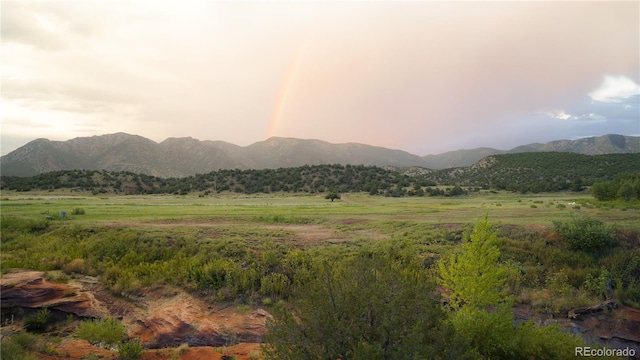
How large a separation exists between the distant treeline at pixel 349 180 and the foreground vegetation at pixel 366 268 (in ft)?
140

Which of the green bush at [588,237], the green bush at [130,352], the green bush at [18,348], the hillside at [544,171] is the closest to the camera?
the green bush at [18,348]

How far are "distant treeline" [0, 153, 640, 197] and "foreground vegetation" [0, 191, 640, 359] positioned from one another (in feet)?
140

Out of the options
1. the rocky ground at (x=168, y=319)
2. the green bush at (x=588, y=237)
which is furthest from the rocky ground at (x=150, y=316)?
the green bush at (x=588, y=237)

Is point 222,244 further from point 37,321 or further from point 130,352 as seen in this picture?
point 130,352

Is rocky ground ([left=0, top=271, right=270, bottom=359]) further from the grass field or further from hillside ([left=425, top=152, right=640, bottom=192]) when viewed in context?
hillside ([left=425, top=152, right=640, bottom=192])

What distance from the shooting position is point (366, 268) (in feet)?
30.0

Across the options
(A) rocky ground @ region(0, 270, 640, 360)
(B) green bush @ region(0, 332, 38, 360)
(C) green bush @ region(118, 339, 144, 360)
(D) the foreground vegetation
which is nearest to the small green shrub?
(A) rocky ground @ region(0, 270, 640, 360)

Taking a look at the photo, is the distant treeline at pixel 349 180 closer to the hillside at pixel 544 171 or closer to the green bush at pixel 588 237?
the hillside at pixel 544 171

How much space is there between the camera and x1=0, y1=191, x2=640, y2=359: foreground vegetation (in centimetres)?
802

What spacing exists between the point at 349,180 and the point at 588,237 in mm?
A: 68810

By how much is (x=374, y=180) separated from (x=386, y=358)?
81362 mm

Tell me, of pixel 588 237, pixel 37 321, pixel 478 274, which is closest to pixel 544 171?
pixel 588 237

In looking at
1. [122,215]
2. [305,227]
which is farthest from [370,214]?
[122,215]

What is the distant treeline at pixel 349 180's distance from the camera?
234 ft
